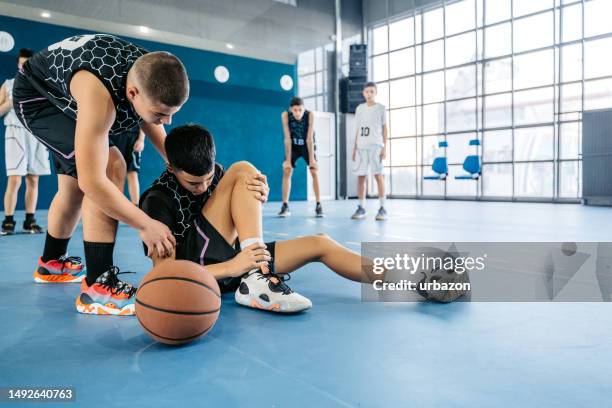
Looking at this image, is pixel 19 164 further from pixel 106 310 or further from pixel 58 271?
pixel 106 310

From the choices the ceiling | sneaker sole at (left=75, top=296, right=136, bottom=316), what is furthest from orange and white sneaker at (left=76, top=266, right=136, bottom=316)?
the ceiling

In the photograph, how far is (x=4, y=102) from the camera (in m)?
3.69

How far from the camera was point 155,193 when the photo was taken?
1616mm

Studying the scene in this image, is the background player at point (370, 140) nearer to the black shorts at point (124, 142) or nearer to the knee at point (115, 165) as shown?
the black shorts at point (124, 142)

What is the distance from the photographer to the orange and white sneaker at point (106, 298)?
5.17 feet

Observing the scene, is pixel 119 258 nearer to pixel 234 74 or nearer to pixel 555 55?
pixel 234 74

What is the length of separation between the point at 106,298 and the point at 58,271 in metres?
0.71

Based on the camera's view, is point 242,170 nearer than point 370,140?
Yes

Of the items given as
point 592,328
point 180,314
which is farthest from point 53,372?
point 592,328

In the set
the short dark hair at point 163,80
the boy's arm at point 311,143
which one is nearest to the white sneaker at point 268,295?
the short dark hair at point 163,80

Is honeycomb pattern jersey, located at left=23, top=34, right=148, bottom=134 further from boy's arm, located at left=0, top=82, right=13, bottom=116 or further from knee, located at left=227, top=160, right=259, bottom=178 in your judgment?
boy's arm, located at left=0, top=82, right=13, bottom=116

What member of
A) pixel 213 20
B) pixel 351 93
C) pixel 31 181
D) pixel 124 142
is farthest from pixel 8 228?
pixel 351 93

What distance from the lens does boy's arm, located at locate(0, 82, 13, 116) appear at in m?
3.65

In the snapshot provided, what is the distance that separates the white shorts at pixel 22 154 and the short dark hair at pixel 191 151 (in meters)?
3.07
